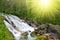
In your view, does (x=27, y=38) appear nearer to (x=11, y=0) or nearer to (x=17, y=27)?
(x=17, y=27)

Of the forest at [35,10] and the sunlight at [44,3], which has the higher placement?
the sunlight at [44,3]

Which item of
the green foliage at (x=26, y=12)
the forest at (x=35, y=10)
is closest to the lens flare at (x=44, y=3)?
the forest at (x=35, y=10)

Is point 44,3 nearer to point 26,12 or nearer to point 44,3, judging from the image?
point 44,3

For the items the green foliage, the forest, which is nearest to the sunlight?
the forest

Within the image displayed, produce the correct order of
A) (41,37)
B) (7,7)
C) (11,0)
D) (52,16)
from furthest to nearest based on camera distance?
1. (11,0)
2. (7,7)
3. (52,16)
4. (41,37)

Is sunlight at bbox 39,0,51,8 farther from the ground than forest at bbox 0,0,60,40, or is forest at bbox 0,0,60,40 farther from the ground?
sunlight at bbox 39,0,51,8

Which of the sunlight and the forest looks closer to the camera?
the forest

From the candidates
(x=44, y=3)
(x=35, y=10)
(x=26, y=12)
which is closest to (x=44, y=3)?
(x=44, y=3)

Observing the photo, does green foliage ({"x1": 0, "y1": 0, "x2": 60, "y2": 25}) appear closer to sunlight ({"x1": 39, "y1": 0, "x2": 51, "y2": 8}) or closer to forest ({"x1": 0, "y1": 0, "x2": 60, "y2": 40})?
Result: forest ({"x1": 0, "y1": 0, "x2": 60, "y2": 40})

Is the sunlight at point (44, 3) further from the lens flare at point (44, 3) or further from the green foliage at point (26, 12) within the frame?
the green foliage at point (26, 12)

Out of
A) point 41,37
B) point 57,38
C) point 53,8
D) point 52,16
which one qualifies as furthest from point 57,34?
point 53,8

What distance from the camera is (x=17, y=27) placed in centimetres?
1537

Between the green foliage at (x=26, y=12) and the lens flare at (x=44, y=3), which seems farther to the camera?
the lens flare at (x=44, y=3)

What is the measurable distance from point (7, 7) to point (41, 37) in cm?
1301
